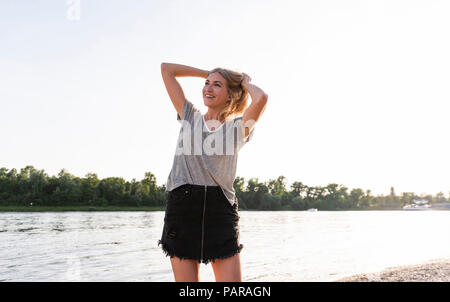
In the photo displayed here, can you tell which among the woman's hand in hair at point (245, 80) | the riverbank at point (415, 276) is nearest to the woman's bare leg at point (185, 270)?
the woman's hand in hair at point (245, 80)

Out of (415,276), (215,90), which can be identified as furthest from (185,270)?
(415,276)

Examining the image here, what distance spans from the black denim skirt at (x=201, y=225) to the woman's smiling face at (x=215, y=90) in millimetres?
555

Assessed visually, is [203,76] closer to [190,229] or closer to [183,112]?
[183,112]

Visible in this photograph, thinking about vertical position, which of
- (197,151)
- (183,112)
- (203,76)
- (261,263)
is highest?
(203,76)

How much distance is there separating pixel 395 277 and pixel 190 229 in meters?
9.67

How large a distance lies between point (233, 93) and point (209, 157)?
1.64 feet

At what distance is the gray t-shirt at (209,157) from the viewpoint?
7.75ft

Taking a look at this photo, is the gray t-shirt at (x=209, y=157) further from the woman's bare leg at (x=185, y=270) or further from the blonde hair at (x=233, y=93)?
the woman's bare leg at (x=185, y=270)

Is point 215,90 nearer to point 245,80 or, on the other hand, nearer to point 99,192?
point 245,80

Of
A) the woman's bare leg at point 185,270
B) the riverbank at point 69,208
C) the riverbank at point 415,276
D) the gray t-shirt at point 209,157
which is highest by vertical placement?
the gray t-shirt at point 209,157

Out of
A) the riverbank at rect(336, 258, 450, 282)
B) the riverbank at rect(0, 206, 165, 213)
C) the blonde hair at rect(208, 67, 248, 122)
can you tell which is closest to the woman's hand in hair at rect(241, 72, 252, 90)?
the blonde hair at rect(208, 67, 248, 122)
